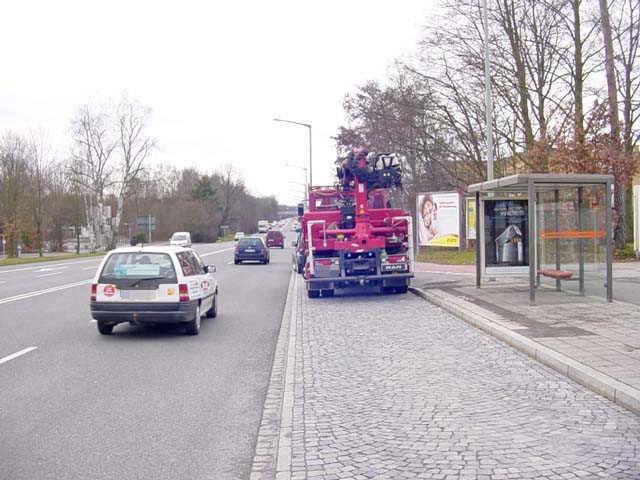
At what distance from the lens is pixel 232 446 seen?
5.54 m

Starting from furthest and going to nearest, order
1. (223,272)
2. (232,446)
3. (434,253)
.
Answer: (434,253)
(223,272)
(232,446)

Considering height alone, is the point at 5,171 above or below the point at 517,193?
above

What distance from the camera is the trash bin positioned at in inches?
634

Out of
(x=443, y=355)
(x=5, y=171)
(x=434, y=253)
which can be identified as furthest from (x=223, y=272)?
(x=5, y=171)

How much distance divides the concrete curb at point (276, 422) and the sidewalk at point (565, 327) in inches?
116

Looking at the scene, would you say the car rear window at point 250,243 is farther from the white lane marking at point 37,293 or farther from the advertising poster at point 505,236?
the advertising poster at point 505,236

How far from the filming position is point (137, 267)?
438 inches

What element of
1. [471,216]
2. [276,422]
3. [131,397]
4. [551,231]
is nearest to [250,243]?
[471,216]

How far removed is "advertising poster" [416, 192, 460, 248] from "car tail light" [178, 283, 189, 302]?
2040 cm

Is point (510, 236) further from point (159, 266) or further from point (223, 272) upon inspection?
point (223, 272)

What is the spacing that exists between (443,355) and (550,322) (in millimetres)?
2668

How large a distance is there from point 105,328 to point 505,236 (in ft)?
29.9

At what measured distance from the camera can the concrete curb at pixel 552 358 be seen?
20.8ft

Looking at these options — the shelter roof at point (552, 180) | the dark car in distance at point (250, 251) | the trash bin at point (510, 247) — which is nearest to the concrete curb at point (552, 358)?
the shelter roof at point (552, 180)
